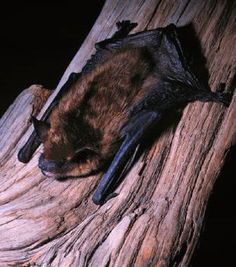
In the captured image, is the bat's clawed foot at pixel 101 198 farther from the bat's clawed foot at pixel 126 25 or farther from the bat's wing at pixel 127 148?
the bat's clawed foot at pixel 126 25

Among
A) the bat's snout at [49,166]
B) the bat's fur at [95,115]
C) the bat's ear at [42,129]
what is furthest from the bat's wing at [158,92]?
the bat's ear at [42,129]

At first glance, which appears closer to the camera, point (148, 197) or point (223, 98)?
point (148, 197)

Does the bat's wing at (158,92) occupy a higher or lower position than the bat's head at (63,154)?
higher

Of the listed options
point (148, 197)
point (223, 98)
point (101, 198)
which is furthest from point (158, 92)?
point (101, 198)

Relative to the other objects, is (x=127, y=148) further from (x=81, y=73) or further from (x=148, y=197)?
(x=81, y=73)

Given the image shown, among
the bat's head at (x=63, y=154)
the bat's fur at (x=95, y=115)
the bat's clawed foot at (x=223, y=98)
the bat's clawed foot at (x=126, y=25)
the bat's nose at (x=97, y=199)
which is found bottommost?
the bat's nose at (x=97, y=199)

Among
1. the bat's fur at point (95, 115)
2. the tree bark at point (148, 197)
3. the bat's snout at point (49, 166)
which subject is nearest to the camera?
the tree bark at point (148, 197)

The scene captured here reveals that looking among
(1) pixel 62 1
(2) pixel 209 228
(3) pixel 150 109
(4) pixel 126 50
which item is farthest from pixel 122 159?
(1) pixel 62 1
